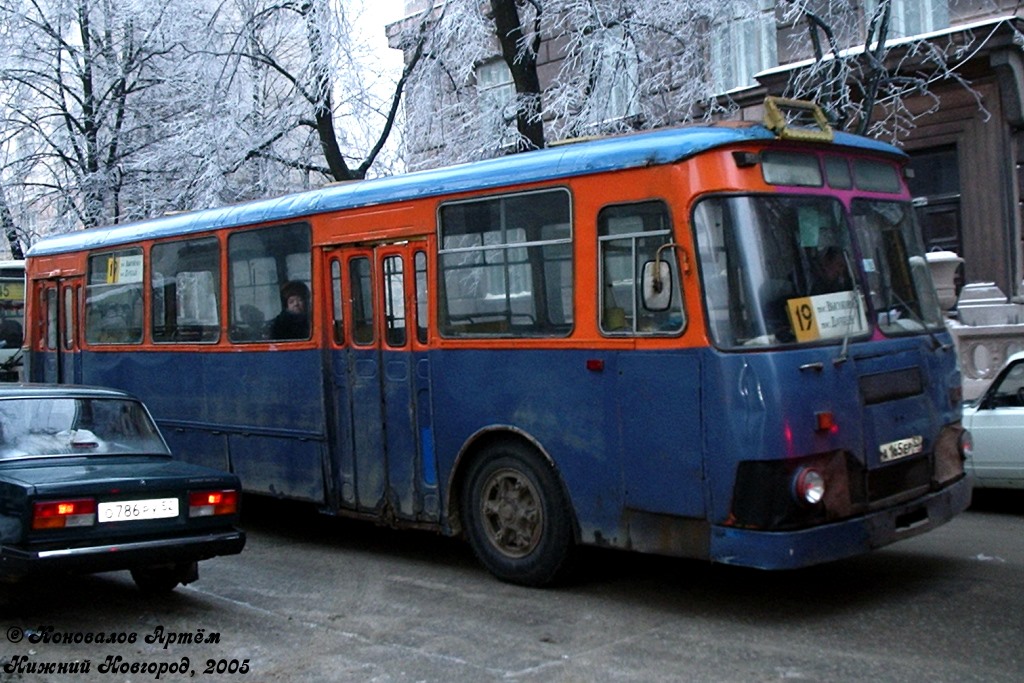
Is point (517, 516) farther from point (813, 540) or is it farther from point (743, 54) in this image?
point (743, 54)

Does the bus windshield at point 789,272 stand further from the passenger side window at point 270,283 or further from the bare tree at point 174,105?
the bare tree at point 174,105

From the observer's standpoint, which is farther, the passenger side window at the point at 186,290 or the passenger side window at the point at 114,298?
the passenger side window at the point at 114,298

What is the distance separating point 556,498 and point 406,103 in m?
12.1

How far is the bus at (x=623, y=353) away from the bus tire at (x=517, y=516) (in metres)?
0.02

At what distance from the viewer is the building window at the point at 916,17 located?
17359 millimetres

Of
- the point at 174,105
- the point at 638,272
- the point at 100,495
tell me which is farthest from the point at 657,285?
the point at 174,105

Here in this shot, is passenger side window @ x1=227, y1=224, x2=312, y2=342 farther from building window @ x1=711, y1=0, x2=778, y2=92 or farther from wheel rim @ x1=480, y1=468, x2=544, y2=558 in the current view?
building window @ x1=711, y1=0, x2=778, y2=92

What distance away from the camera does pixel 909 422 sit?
7508 mm

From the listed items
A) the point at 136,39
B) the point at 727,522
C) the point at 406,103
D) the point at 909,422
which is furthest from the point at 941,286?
the point at 136,39

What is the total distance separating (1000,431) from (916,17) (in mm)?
9208

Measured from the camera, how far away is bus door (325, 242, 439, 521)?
9.11 m

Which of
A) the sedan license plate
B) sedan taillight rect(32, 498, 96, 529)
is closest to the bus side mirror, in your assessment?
the sedan license plate

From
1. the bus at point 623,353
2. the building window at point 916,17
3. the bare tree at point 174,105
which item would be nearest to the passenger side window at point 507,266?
the bus at point 623,353

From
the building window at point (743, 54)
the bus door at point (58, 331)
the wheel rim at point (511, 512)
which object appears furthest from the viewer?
the building window at point (743, 54)
